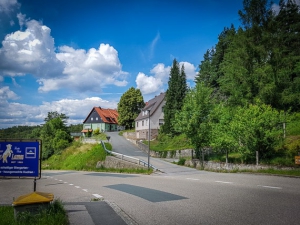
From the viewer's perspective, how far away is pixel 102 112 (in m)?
106

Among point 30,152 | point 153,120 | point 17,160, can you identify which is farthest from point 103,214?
point 153,120

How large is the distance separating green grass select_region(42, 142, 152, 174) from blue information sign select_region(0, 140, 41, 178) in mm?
28132

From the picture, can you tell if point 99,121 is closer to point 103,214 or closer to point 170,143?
point 170,143

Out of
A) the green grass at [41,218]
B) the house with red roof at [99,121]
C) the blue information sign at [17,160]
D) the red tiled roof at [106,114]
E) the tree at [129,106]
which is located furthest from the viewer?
the red tiled roof at [106,114]

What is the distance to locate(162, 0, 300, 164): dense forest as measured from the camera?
21703 mm

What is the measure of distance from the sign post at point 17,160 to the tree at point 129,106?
7844 centimetres

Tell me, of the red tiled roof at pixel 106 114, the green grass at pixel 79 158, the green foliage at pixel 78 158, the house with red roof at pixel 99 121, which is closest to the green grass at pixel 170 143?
the green grass at pixel 79 158

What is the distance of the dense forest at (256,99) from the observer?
71.2ft

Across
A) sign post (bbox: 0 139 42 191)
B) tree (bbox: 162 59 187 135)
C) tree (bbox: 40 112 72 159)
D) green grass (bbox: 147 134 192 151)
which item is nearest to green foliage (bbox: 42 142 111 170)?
tree (bbox: 40 112 72 159)

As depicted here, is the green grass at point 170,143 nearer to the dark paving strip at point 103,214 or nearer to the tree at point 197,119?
the tree at point 197,119

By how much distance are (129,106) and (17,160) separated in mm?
79344

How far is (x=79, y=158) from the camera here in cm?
4806

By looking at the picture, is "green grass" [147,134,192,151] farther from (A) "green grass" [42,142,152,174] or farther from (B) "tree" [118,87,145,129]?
(B) "tree" [118,87,145,129]

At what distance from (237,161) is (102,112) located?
8536 cm
